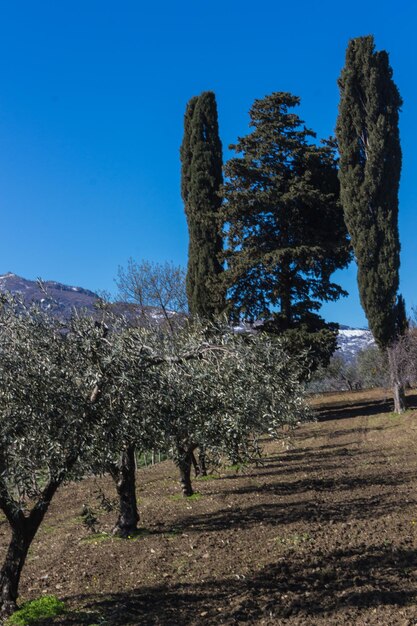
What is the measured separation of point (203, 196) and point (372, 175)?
9224 mm

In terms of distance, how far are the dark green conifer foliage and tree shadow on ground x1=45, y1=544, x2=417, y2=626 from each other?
2211 cm

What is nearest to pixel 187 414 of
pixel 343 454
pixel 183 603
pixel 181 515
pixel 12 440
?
pixel 12 440

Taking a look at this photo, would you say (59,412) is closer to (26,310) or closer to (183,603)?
(26,310)

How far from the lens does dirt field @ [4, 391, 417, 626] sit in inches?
294

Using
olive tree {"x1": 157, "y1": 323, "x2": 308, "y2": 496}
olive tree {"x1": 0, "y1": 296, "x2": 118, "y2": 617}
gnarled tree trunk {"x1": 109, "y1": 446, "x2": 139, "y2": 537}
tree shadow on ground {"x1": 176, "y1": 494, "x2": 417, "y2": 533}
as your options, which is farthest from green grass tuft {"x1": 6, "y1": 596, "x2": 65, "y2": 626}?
tree shadow on ground {"x1": 176, "y1": 494, "x2": 417, "y2": 533}

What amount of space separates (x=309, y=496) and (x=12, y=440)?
10.1 metres

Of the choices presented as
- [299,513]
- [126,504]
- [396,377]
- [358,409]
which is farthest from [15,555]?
[358,409]

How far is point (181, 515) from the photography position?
13.6m

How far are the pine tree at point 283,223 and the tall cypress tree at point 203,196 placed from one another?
102 cm

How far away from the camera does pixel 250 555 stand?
9.95m

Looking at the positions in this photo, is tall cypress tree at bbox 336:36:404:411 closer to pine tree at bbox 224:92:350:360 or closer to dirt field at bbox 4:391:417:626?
pine tree at bbox 224:92:350:360

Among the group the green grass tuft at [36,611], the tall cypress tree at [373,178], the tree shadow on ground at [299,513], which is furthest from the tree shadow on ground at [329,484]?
the tall cypress tree at [373,178]

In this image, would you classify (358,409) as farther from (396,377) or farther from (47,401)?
(47,401)

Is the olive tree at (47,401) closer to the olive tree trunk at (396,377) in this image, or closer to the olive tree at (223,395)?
the olive tree at (223,395)
